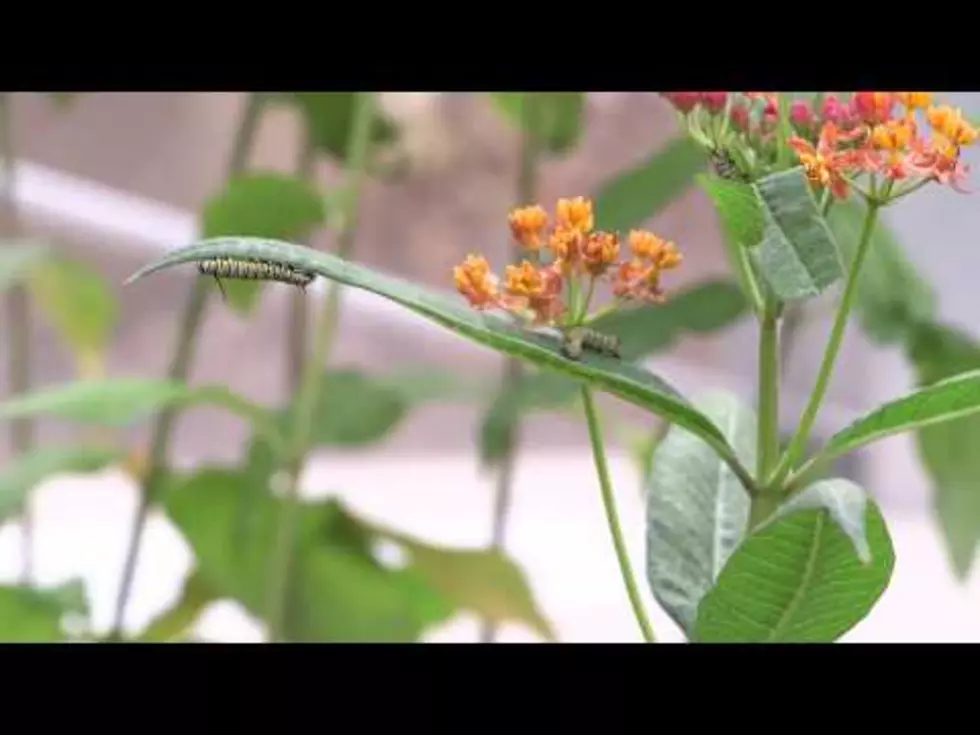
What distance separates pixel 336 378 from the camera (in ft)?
2.17

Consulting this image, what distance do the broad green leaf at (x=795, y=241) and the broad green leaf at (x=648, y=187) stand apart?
11.5 inches

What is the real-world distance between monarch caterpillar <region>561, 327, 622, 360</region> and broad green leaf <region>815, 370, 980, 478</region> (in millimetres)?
39

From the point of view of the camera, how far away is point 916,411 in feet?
0.78

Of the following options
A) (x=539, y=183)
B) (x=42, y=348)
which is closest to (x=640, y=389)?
(x=539, y=183)

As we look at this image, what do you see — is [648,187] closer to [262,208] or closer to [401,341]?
[262,208]

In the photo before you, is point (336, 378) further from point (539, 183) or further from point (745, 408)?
point (745, 408)

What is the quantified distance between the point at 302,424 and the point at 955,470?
248mm

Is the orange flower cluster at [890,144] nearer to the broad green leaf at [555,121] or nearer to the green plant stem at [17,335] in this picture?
the broad green leaf at [555,121]

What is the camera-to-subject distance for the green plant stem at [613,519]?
248 mm

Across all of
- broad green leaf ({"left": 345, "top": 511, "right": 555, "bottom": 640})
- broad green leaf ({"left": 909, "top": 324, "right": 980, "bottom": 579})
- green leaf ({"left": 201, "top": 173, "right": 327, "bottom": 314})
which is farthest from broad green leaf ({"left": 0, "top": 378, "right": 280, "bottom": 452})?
broad green leaf ({"left": 909, "top": 324, "right": 980, "bottom": 579})

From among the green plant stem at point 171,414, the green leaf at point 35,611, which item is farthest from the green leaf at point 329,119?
the green leaf at point 35,611

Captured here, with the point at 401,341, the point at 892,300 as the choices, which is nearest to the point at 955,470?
the point at 892,300

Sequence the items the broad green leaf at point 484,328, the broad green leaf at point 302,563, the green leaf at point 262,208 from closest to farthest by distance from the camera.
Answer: the broad green leaf at point 484,328 → the green leaf at point 262,208 → the broad green leaf at point 302,563
